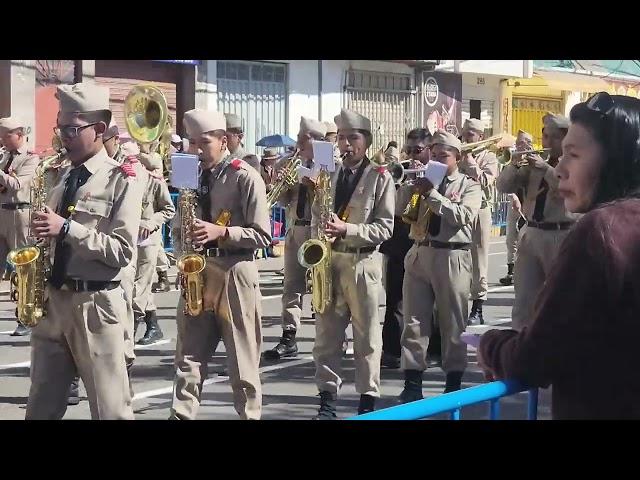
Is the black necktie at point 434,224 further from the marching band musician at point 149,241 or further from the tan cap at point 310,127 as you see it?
the marching band musician at point 149,241

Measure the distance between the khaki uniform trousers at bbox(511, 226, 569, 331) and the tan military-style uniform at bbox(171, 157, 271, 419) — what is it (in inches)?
97.0

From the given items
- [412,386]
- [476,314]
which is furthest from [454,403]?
[476,314]

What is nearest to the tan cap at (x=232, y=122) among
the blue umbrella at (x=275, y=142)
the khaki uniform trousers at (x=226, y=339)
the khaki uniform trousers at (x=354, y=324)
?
the khaki uniform trousers at (x=354, y=324)

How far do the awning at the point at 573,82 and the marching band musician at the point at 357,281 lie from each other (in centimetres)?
2418

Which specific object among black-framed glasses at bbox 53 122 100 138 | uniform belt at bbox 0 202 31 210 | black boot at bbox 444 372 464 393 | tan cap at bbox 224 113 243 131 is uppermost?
tan cap at bbox 224 113 243 131

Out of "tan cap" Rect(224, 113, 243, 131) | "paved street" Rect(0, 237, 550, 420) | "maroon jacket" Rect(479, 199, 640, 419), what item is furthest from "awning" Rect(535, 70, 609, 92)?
"maroon jacket" Rect(479, 199, 640, 419)

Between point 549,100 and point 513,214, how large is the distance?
19.1m

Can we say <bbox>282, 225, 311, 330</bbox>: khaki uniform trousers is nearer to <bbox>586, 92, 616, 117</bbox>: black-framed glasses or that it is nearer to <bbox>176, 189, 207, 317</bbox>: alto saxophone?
<bbox>176, 189, 207, 317</bbox>: alto saxophone

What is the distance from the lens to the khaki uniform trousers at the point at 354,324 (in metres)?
7.48

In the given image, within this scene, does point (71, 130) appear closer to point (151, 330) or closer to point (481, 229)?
point (151, 330)

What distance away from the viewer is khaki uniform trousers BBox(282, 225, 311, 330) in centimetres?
1017

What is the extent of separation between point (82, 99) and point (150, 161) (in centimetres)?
517

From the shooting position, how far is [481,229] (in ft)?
41.9
